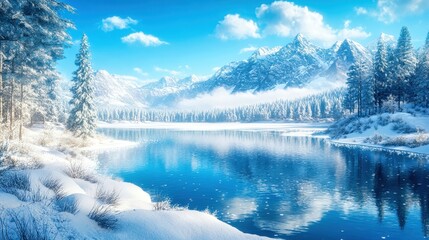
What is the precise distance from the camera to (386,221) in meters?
15.0

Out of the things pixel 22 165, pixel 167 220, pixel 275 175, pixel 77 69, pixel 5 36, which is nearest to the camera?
pixel 167 220

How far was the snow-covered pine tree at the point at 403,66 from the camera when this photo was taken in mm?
59312

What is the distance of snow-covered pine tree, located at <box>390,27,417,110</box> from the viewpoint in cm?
5931

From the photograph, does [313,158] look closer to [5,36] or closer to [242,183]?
[242,183]

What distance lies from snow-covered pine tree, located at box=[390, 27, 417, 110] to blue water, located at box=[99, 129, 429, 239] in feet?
95.1

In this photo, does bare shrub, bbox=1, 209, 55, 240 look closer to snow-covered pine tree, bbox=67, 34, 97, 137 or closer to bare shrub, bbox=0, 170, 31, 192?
bare shrub, bbox=0, 170, 31, 192

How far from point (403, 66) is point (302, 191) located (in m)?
51.8

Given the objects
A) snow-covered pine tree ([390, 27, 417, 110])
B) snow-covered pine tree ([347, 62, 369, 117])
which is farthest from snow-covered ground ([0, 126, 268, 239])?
snow-covered pine tree ([347, 62, 369, 117])

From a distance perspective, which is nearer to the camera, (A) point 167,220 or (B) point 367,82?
(A) point 167,220

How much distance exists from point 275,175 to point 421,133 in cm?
2817

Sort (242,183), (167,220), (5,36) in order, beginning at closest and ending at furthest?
1. (167,220)
2. (5,36)
3. (242,183)

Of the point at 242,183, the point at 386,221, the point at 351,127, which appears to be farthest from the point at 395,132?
the point at 386,221

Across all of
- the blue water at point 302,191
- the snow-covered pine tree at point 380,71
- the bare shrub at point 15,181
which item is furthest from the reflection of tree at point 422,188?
the snow-covered pine tree at point 380,71

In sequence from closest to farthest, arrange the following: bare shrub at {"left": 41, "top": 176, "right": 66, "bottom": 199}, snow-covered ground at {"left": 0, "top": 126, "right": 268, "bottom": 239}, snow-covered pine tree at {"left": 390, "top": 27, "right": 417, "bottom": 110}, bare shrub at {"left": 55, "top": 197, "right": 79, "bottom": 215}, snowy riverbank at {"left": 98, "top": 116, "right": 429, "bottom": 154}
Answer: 1. snow-covered ground at {"left": 0, "top": 126, "right": 268, "bottom": 239}
2. bare shrub at {"left": 55, "top": 197, "right": 79, "bottom": 215}
3. bare shrub at {"left": 41, "top": 176, "right": 66, "bottom": 199}
4. snowy riverbank at {"left": 98, "top": 116, "right": 429, "bottom": 154}
5. snow-covered pine tree at {"left": 390, "top": 27, "right": 417, "bottom": 110}
